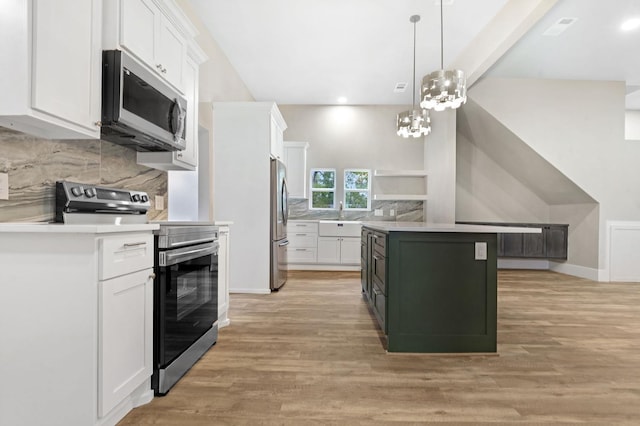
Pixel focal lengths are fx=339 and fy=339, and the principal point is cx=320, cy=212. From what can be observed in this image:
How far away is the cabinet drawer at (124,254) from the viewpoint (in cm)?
145

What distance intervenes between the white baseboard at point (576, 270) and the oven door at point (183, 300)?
231 inches

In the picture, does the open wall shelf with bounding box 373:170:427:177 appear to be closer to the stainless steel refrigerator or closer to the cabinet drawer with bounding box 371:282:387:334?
the stainless steel refrigerator

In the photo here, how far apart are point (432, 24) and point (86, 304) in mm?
4321

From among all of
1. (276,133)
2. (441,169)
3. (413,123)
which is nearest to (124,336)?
(413,123)

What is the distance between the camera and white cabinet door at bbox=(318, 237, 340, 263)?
6133mm

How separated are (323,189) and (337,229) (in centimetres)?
105

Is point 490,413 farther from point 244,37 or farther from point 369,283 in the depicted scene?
point 244,37

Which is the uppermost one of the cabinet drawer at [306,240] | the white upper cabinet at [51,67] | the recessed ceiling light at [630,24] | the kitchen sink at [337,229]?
the recessed ceiling light at [630,24]

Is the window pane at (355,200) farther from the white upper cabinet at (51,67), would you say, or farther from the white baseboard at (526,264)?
the white upper cabinet at (51,67)

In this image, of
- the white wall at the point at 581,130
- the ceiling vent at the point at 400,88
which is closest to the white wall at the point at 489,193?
the white wall at the point at 581,130

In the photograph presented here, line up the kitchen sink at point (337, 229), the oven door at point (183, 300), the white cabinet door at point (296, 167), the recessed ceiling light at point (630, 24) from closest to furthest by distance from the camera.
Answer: the oven door at point (183, 300) < the recessed ceiling light at point (630, 24) < the kitchen sink at point (337, 229) < the white cabinet door at point (296, 167)

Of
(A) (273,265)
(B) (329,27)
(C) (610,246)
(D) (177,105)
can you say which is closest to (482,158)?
(C) (610,246)

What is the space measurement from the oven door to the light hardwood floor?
0.76ft

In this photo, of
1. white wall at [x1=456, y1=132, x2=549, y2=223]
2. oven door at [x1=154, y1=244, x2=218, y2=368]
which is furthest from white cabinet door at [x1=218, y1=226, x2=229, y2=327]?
white wall at [x1=456, y1=132, x2=549, y2=223]
